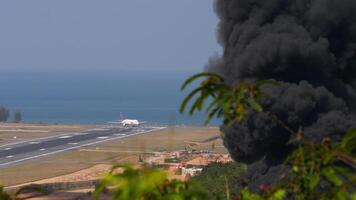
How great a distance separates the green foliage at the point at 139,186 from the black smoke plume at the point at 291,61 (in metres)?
20.7

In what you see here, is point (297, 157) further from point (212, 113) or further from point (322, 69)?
point (322, 69)

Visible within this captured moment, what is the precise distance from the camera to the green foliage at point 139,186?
1765 millimetres

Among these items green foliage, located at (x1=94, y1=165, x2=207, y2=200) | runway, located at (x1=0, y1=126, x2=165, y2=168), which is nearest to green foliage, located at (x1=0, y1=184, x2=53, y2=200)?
green foliage, located at (x1=94, y1=165, x2=207, y2=200)

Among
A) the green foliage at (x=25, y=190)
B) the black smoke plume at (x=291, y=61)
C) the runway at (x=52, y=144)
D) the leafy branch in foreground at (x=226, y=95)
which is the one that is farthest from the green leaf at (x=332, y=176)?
the runway at (x=52, y=144)

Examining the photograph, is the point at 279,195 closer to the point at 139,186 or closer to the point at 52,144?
the point at 139,186

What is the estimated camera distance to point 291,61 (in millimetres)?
26375

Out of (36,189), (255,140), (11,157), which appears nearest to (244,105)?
(36,189)

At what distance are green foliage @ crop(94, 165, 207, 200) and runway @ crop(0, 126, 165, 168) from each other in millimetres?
42434

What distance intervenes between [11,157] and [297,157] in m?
46.5

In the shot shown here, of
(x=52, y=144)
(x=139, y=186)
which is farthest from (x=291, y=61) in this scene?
(x=52, y=144)

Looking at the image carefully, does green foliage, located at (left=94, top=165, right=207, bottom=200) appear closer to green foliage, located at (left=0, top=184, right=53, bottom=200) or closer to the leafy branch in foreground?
the leafy branch in foreground

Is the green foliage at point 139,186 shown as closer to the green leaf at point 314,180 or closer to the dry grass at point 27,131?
the green leaf at point 314,180

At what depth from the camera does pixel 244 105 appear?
2188mm

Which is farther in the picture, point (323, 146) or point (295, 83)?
point (295, 83)
